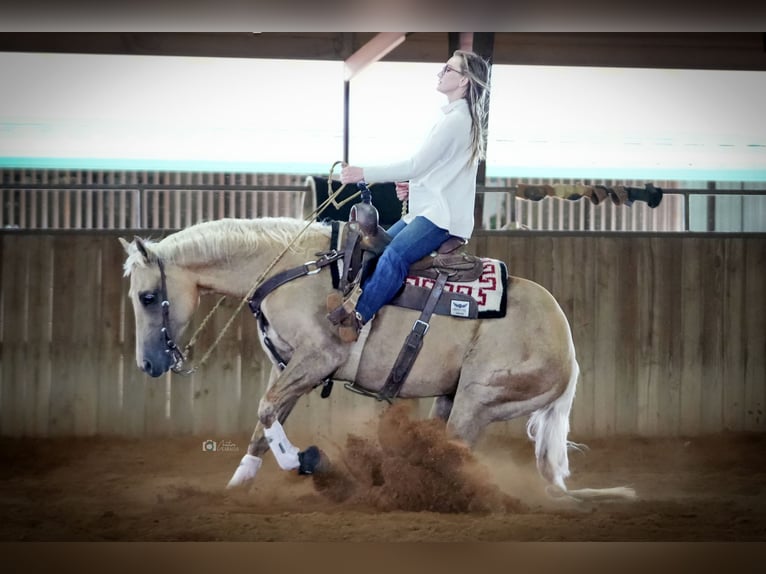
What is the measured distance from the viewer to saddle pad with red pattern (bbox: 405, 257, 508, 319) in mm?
4695

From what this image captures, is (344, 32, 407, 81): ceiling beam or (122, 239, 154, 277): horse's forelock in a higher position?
(344, 32, 407, 81): ceiling beam

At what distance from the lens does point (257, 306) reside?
4.75 m

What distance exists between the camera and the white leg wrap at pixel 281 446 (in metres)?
4.68

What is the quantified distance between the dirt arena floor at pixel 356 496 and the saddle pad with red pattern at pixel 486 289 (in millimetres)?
623

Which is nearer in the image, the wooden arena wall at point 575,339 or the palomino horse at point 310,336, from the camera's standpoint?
the palomino horse at point 310,336

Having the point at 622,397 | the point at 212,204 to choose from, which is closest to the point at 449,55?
the point at 212,204

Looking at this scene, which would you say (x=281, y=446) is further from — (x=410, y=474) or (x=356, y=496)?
(x=410, y=474)

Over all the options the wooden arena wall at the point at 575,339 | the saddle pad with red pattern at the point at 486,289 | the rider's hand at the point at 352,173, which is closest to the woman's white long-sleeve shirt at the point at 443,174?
the rider's hand at the point at 352,173

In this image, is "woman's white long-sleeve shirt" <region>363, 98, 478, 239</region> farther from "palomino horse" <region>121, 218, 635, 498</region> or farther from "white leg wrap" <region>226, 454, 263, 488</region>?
"white leg wrap" <region>226, 454, 263, 488</region>

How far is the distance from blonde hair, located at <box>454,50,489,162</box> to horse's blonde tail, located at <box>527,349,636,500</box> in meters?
1.14

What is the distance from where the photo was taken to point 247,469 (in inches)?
190

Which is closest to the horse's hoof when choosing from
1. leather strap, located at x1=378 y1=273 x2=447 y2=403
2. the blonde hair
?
leather strap, located at x1=378 y1=273 x2=447 y2=403

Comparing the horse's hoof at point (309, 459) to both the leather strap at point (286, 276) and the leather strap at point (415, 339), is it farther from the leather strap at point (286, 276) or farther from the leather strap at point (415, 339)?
the leather strap at point (286, 276)
